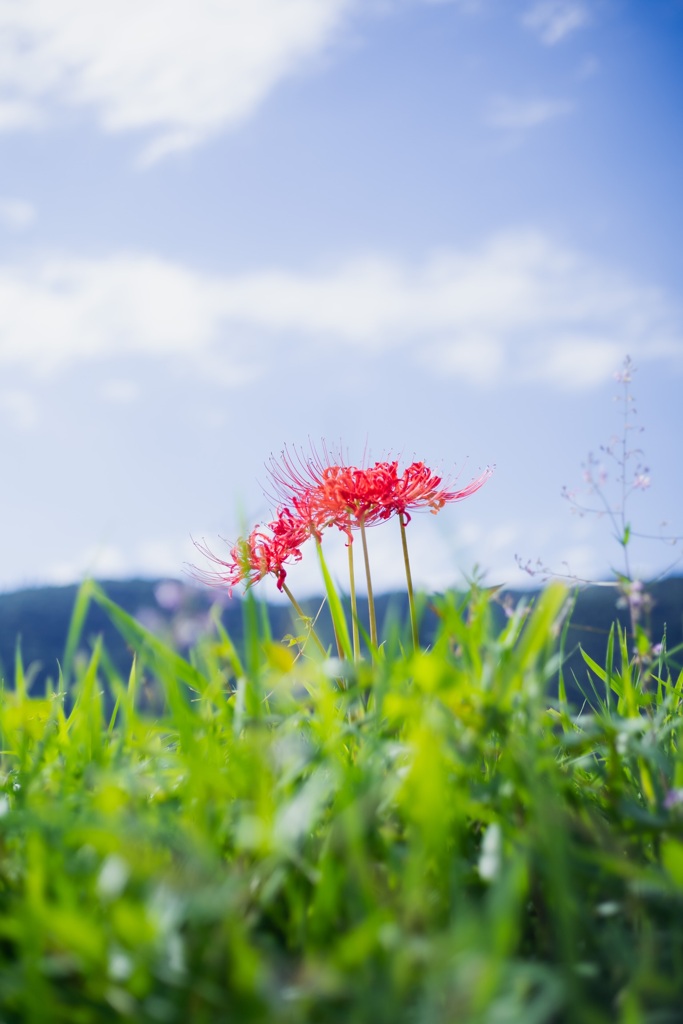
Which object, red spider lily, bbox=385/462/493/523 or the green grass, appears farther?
red spider lily, bbox=385/462/493/523

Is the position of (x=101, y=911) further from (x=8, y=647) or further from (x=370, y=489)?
(x=8, y=647)

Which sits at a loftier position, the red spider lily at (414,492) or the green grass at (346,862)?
the red spider lily at (414,492)

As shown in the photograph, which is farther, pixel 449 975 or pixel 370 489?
pixel 370 489

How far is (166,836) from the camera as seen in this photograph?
0.67 metres

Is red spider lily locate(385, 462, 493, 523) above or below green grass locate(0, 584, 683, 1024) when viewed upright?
above

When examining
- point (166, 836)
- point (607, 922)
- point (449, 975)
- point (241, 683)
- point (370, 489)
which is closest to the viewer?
point (449, 975)

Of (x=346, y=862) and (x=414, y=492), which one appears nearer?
(x=346, y=862)

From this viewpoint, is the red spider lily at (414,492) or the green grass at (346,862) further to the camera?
the red spider lily at (414,492)

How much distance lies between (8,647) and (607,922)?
8226mm

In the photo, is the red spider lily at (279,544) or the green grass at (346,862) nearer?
the green grass at (346,862)

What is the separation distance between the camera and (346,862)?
0.69m

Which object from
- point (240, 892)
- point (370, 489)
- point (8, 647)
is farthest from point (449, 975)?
point (8, 647)

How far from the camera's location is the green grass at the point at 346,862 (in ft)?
1.88

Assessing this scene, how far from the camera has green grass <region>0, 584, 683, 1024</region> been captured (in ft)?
1.88
